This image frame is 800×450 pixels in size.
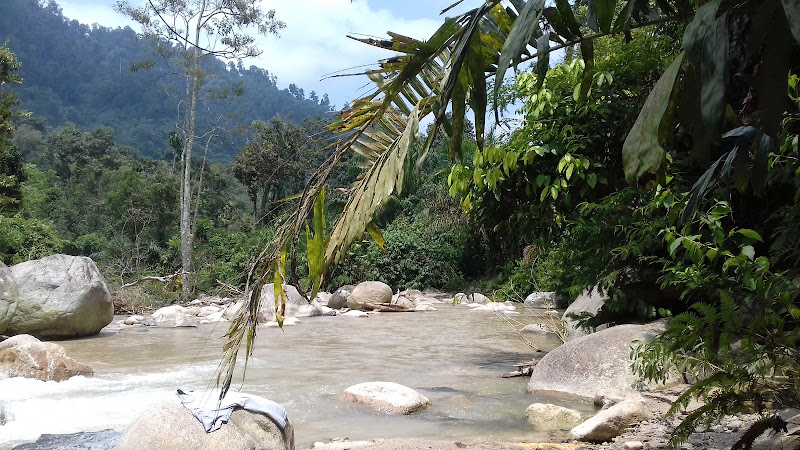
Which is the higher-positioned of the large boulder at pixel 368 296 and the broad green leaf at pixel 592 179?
the broad green leaf at pixel 592 179

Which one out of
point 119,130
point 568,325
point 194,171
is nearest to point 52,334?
point 568,325

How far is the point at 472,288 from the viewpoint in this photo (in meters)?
18.8

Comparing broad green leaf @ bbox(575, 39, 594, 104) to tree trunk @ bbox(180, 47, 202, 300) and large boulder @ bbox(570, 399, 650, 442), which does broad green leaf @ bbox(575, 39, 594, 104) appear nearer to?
large boulder @ bbox(570, 399, 650, 442)

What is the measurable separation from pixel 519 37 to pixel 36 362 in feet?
20.9

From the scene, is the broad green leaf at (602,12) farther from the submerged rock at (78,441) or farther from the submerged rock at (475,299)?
the submerged rock at (475,299)

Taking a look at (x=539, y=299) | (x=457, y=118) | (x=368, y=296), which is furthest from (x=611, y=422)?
(x=368, y=296)

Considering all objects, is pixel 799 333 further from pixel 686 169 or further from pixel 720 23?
pixel 686 169

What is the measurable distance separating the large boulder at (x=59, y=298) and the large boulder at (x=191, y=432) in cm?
715

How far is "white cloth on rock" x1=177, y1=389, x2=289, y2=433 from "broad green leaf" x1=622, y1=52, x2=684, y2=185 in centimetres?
268

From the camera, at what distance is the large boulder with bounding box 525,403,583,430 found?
4.33 metres

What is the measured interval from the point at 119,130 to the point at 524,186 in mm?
61745

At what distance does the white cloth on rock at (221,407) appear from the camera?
3.48 meters

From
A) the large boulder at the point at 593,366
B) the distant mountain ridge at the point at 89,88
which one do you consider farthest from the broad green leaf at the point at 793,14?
the distant mountain ridge at the point at 89,88

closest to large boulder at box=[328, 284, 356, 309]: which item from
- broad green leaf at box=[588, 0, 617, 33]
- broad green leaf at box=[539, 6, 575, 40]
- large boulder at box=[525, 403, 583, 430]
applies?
large boulder at box=[525, 403, 583, 430]
